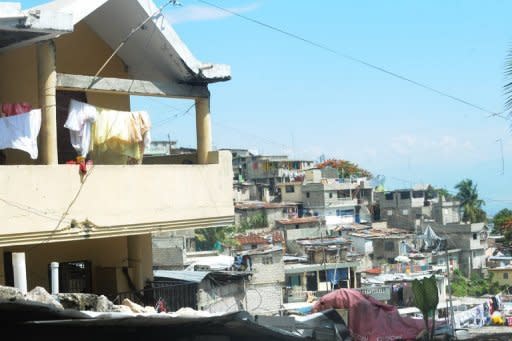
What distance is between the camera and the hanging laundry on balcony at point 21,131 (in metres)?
9.27

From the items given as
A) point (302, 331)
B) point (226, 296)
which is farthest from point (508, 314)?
point (302, 331)

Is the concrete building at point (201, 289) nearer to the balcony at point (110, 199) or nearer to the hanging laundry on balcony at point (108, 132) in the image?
the balcony at point (110, 199)

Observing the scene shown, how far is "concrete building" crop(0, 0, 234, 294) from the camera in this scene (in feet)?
29.6

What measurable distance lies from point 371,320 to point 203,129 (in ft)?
18.9

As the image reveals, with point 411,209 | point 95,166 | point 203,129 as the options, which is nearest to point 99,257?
point 203,129

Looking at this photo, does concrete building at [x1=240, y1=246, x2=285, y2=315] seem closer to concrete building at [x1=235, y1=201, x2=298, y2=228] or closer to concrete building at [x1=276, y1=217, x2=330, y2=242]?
concrete building at [x1=276, y1=217, x2=330, y2=242]

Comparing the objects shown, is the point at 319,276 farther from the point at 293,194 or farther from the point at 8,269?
the point at 8,269

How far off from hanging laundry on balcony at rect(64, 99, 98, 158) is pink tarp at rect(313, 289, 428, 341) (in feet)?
22.3

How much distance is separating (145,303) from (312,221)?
2023 inches

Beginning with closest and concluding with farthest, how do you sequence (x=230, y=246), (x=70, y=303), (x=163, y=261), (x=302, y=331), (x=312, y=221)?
(x=302, y=331) → (x=70, y=303) → (x=163, y=261) → (x=230, y=246) → (x=312, y=221)

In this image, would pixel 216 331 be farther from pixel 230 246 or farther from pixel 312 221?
pixel 312 221

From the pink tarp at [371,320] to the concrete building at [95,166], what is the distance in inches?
182

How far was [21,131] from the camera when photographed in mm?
9281

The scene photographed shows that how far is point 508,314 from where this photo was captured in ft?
126
